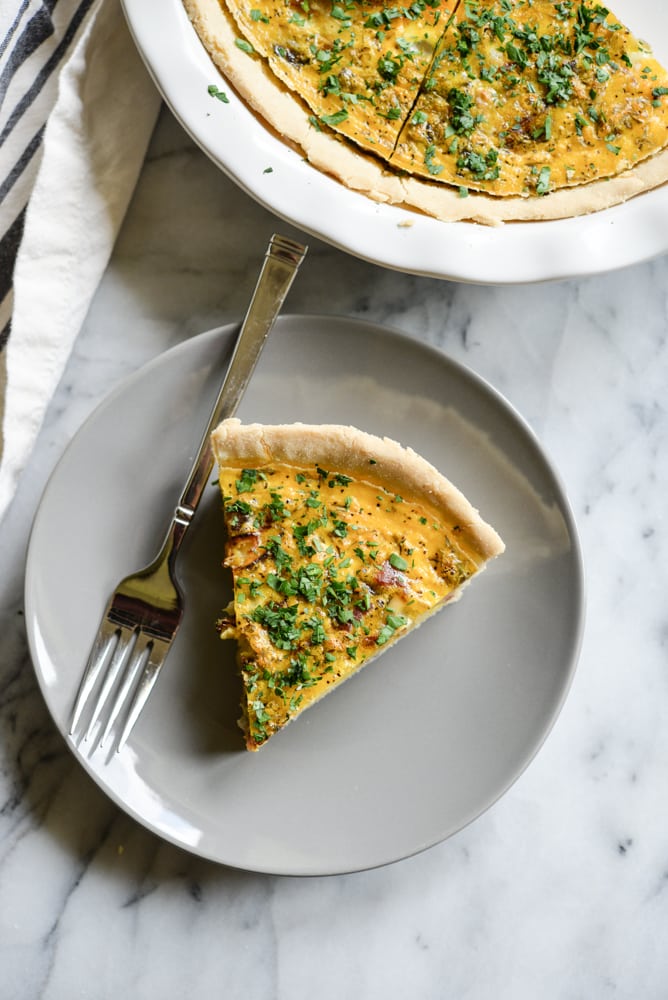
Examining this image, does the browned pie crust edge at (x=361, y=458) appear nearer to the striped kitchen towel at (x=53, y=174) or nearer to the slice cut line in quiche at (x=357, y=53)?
the striped kitchen towel at (x=53, y=174)

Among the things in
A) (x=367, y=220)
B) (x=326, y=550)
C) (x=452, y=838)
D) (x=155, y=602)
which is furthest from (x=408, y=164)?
(x=452, y=838)

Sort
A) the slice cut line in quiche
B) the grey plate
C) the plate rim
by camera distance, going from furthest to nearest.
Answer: the slice cut line in quiche
the grey plate
the plate rim

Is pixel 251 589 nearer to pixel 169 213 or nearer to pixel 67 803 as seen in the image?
pixel 67 803

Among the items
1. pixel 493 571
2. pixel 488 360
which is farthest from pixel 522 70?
pixel 493 571

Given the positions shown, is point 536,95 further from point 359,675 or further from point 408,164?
point 359,675

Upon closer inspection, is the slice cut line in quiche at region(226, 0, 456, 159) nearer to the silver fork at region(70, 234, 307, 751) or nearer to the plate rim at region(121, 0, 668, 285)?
the plate rim at region(121, 0, 668, 285)

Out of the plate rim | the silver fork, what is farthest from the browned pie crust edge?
the plate rim
